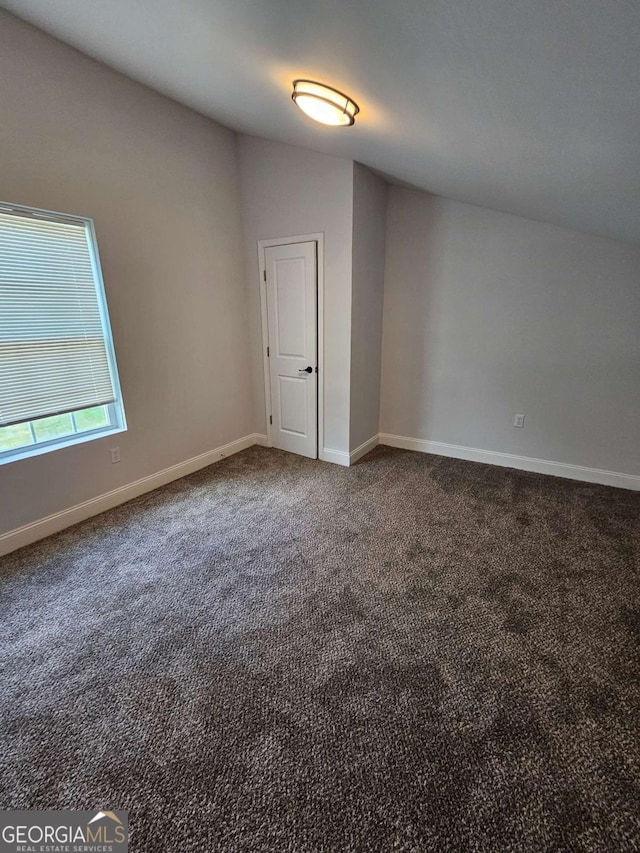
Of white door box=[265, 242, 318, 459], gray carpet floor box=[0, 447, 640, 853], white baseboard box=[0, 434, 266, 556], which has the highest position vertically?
white door box=[265, 242, 318, 459]

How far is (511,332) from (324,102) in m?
2.34

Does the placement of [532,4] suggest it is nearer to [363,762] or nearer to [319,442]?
[363,762]

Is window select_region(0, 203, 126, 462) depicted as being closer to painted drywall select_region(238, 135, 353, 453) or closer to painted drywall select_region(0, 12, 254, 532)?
painted drywall select_region(0, 12, 254, 532)

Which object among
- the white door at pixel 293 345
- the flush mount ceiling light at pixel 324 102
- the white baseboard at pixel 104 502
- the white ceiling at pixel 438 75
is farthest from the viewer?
the white door at pixel 293 345

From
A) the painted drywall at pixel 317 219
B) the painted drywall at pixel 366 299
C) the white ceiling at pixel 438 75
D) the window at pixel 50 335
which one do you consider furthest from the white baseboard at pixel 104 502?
the white ceiling at pixel 438 75

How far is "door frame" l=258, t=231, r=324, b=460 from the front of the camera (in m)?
3.19

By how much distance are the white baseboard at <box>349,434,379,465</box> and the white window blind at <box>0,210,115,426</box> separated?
2158 millimetres

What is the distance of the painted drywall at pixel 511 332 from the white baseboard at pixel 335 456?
0.91 meters

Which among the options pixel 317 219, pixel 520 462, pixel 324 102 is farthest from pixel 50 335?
pixel 520 462

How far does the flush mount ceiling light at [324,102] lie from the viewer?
1.74 metres

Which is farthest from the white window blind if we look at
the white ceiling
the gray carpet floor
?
the white ceiling

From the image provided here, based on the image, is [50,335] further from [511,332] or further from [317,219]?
[511,332]

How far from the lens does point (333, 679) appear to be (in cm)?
151

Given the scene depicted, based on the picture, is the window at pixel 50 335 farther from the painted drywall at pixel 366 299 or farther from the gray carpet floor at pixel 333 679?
the painted drywall at pixel 366 299
